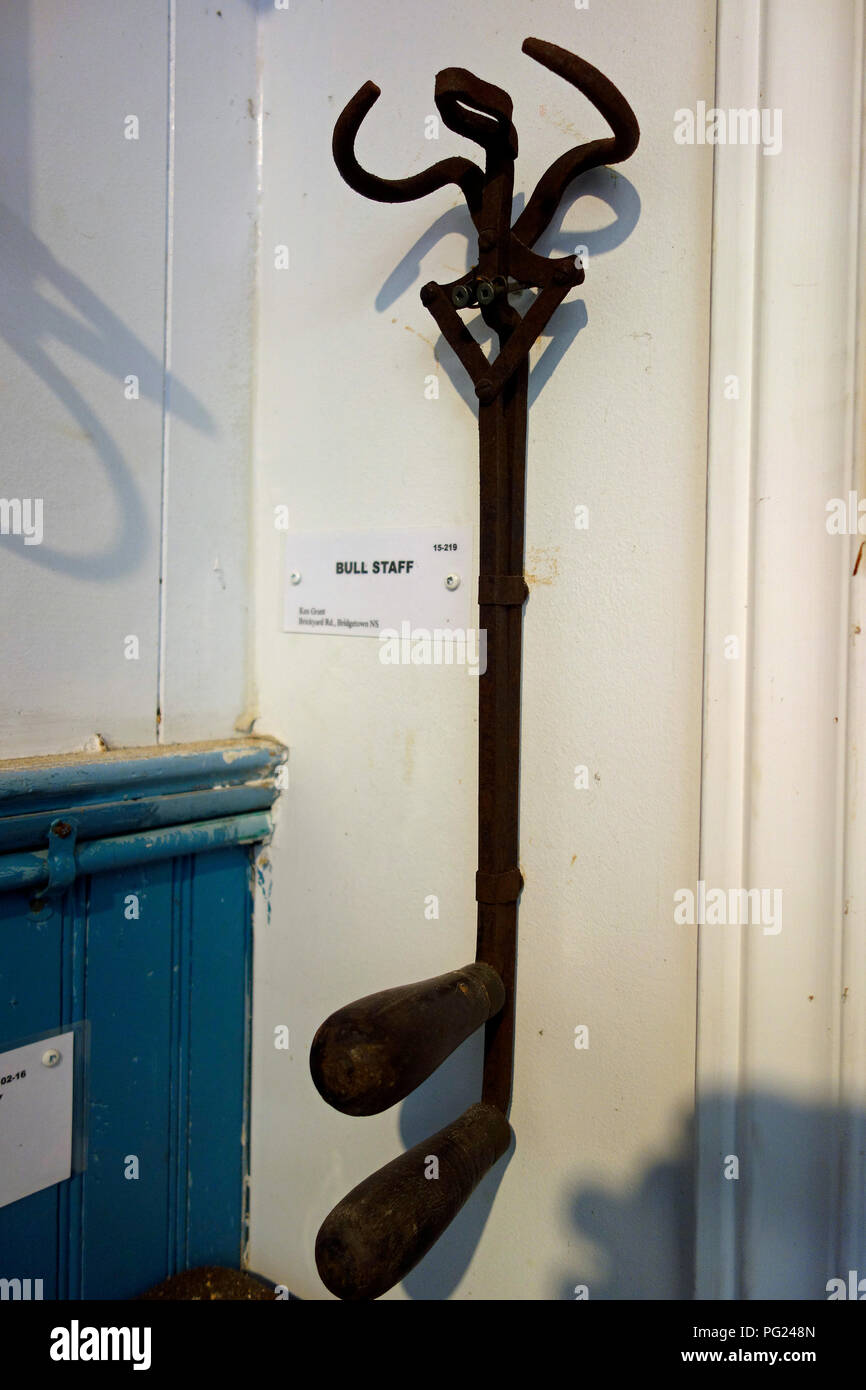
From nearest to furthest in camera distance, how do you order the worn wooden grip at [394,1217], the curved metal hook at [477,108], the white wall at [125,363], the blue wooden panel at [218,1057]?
the worn wooden grip at [394,1217] < the curved metal hook at [477,108] < the white wall at [125,363] < the blue wooden panel at [218,1057]

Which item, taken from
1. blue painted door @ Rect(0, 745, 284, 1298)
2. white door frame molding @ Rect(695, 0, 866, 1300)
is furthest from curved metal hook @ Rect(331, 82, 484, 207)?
blue painted door @ Rect(0, 745, 284, 1298)

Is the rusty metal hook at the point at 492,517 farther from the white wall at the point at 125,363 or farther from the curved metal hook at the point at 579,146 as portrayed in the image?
the white wall at the point at 125,363

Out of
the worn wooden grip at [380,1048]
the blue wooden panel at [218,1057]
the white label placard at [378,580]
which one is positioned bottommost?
the blue wooden panel at [218,1057]

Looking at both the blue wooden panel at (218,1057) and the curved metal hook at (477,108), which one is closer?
the curved metal hook at (477,108)

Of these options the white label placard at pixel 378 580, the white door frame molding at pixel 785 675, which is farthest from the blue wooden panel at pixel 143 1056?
the white door frame molding at pixel 785 675

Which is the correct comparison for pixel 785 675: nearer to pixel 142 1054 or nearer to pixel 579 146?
pixel 579 146

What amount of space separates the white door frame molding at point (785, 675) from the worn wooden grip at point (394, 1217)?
0.19m

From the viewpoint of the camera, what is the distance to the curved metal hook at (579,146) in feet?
1.92

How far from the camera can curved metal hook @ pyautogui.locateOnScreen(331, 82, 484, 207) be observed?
0.67 m

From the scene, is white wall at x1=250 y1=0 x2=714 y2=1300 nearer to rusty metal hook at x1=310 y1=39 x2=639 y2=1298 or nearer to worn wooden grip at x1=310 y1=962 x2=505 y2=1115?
rusty metal hook at x1=310 y1=39 x2=639 y2=1298

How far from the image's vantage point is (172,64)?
81 cm

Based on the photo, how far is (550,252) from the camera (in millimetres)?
716

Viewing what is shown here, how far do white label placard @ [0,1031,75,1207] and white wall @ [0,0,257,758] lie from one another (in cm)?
26

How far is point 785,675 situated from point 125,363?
654 mm
